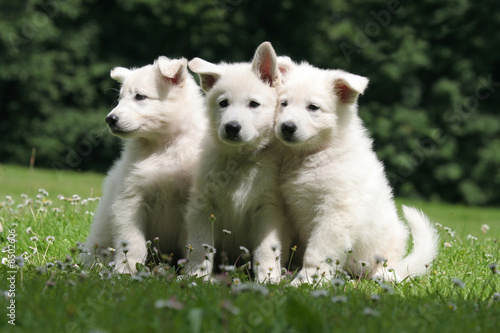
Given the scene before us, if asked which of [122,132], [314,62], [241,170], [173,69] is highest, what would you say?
[314,62]

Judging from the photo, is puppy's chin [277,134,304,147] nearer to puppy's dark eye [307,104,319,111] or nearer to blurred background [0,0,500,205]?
puppy's dark eye [307,104,319,111]

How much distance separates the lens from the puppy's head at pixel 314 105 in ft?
14.2

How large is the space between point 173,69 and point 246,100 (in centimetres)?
78

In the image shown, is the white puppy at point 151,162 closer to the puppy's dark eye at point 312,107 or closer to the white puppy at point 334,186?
the white puppy at point 334,186

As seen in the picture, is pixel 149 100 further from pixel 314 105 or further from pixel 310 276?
pixel 310 276

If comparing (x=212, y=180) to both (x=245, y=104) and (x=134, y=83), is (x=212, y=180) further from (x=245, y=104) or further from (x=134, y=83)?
(x=134, y=83)

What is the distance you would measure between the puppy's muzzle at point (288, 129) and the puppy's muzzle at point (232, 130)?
0.33 m

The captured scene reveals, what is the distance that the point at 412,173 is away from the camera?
17531 mm

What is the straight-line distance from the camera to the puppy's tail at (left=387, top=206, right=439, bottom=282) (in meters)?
4.61

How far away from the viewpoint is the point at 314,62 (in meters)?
18.5

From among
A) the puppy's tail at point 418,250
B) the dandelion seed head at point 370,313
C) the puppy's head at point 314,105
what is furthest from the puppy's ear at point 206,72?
the dandelion seed head at point 370,313

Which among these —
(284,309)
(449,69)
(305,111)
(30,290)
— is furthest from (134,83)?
(449,69)

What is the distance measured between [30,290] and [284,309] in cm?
138

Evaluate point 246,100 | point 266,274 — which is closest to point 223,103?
point 246,100
